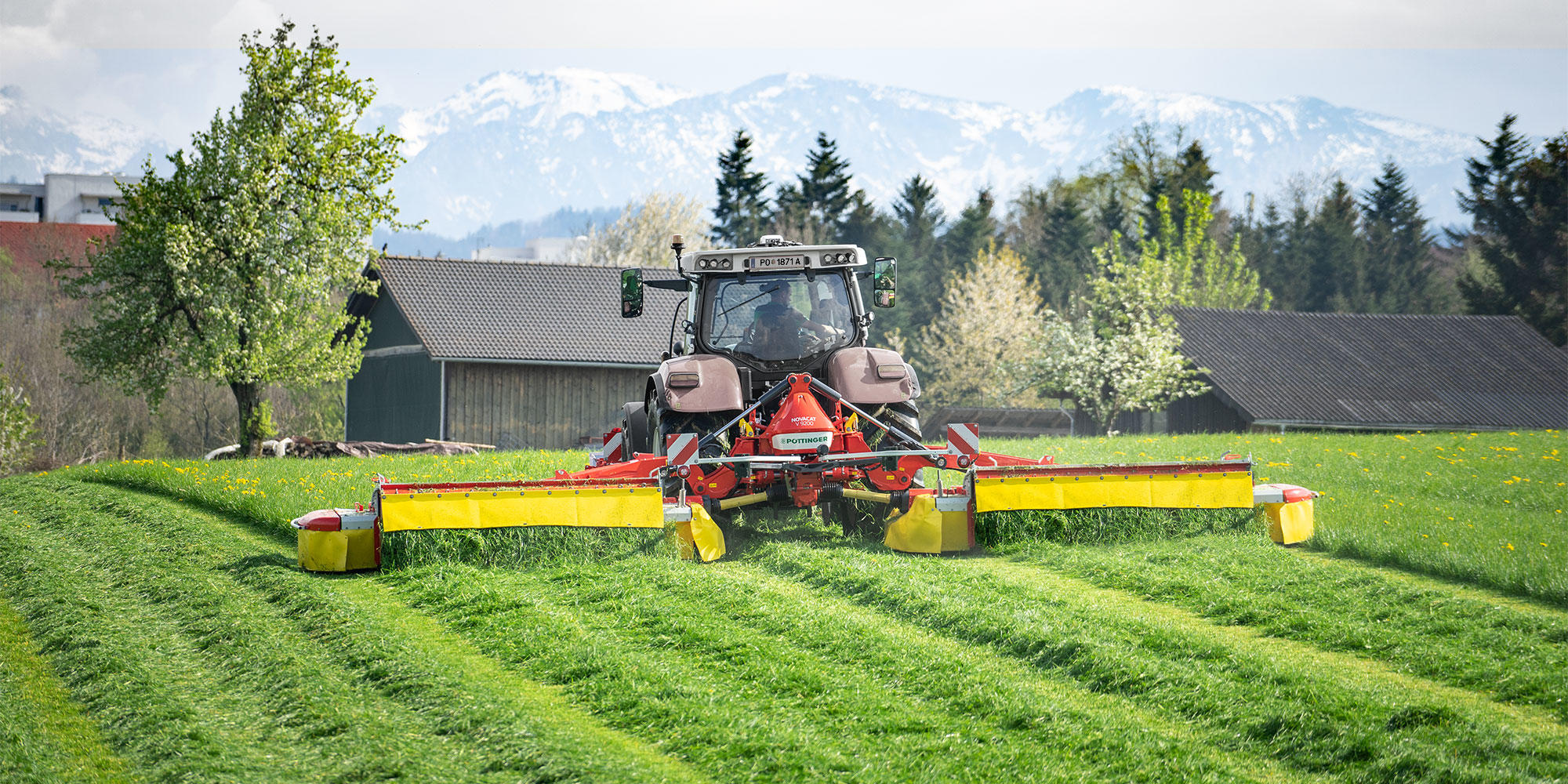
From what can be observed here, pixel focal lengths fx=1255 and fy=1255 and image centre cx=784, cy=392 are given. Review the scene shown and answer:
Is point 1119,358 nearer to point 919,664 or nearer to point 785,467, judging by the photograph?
point 785,467

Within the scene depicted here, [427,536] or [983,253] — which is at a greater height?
[983,253]

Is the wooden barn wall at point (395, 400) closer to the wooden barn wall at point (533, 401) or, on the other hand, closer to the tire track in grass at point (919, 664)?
the wooden barn wall at point (533, 401)

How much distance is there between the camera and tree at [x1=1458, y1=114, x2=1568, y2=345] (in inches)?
1869

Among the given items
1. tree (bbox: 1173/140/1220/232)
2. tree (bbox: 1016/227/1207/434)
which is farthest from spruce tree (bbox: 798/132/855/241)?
tree (bbox: 1016/227/1207/434)

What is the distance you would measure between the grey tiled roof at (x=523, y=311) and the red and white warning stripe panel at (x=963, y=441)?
22663mm

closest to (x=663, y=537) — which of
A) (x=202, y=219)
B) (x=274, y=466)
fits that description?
(x=274, y=466)

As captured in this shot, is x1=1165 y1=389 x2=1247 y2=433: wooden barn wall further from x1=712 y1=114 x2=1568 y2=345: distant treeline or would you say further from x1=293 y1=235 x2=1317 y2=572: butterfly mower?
x1=293 y1=235 x2=1317 y2=572: butterfly mower

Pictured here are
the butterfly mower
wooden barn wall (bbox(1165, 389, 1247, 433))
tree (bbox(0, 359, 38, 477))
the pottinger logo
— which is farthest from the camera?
wooden barn wall (bbox(1165, 389, 1247, 433))

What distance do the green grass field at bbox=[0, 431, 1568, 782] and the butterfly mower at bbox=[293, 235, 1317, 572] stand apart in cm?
24

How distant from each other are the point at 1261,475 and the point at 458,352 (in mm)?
21633

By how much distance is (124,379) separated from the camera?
2612 cm

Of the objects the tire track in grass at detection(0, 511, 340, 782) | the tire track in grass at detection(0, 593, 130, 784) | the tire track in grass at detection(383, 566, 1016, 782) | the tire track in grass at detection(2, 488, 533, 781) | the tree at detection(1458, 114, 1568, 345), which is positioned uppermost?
the tree at detection(1458, 114, 1568, 345)

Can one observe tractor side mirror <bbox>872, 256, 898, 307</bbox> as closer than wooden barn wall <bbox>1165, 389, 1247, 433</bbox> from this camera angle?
Yes

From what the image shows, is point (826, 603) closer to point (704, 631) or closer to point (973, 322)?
point (704, 631)
